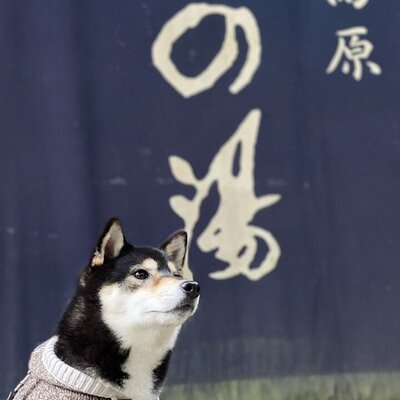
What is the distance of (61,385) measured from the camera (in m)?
2.84

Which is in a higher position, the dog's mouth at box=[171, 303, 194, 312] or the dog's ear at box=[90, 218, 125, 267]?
the dog's ear at box=[90, 218, 125, 267]

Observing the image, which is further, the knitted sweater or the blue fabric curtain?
the blue fabric curtain

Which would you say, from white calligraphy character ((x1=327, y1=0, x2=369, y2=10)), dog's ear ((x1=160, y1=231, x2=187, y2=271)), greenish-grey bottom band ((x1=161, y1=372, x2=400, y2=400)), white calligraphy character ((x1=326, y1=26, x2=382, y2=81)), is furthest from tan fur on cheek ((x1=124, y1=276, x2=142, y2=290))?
white calligraphy character ((x1=327, y1=0, x2=369, y2=10))

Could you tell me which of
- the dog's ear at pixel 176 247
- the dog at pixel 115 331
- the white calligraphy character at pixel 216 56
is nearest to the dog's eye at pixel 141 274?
the dog at pixel 115 331

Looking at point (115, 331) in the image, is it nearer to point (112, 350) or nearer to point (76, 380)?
point (112, 350)

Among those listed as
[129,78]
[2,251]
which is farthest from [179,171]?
[2,251]

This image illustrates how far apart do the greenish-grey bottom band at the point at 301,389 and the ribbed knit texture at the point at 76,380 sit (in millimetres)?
1374

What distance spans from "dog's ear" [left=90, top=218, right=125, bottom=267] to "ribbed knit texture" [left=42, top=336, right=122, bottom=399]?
374 mm

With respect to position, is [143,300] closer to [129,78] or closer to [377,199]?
[129,78]

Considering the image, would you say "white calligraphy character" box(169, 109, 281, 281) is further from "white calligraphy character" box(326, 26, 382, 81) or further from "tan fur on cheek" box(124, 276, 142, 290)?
"tan fur on cheek" box(124, 276, 142, 290)

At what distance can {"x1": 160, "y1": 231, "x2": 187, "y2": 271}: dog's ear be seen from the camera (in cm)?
Answer: 332

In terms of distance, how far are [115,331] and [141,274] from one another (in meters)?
0.22

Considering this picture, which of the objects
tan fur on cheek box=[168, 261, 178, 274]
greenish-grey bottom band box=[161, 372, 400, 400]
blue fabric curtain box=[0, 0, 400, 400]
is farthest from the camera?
greenish-grey bottom band box=[161, 372, 400, 400]

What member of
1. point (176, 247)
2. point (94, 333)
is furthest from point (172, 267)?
point (94, 333)
